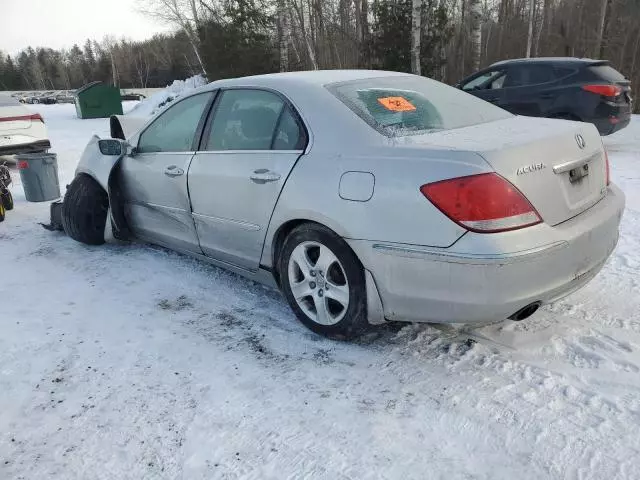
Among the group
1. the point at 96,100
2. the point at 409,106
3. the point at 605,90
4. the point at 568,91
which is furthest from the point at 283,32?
the point at 409,106

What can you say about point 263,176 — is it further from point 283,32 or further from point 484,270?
point 283,32

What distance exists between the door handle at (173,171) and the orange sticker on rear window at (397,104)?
1.61 metres

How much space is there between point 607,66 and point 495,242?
7.93 meters

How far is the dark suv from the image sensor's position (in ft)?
26.6

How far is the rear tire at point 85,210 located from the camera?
464 centimetres

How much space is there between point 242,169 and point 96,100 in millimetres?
20888

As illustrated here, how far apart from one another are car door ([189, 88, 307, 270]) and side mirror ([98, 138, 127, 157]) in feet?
3.44

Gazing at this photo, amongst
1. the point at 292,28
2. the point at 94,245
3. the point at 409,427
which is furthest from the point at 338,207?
the point at 292,28

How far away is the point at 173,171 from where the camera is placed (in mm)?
3814

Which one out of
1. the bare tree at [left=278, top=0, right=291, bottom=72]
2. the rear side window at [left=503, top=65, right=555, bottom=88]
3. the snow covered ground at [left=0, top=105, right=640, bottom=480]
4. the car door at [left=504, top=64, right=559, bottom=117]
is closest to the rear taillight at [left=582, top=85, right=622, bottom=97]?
the car door at [left=504, top=64, right=559, bottom=117]

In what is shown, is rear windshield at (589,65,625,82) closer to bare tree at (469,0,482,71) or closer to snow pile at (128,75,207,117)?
bare tree at (469,0,482,71)

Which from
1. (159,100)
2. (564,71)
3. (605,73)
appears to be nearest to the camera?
(605,73)

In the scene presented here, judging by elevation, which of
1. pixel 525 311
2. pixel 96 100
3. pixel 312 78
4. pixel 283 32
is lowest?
pixel 525 311

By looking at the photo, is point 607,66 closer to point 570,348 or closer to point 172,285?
point 570,348
